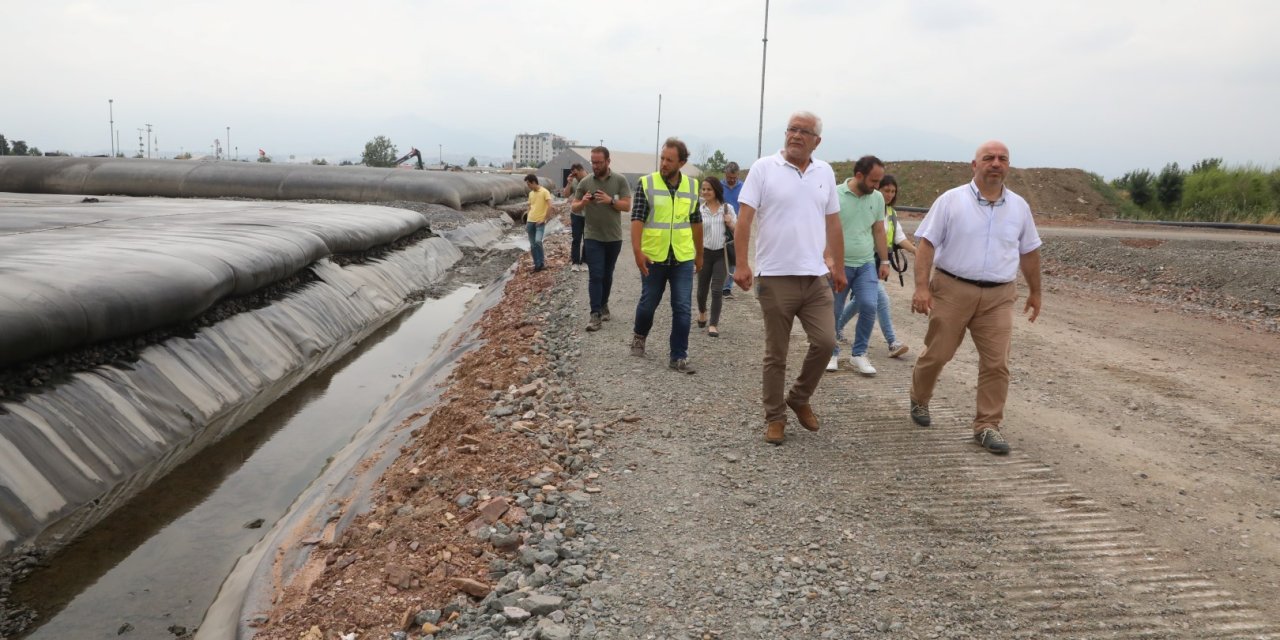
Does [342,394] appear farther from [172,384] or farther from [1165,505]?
[1165,505]

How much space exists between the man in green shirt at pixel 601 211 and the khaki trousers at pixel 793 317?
3108mm

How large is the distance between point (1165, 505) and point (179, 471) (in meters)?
6.54

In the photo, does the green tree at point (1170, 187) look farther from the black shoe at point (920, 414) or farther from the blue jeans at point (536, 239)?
the black shoe at point (920, 414)

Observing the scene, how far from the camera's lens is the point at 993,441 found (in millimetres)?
Answer: 4957

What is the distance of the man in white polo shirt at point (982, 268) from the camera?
195 inches

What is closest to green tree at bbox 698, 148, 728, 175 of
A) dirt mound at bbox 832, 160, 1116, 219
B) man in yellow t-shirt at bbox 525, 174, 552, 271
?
dirt mound at bbox 832, 160, 1116, 219

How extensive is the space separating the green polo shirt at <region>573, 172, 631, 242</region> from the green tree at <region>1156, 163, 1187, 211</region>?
88.3ft

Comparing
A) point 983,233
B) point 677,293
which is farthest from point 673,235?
point 983,233

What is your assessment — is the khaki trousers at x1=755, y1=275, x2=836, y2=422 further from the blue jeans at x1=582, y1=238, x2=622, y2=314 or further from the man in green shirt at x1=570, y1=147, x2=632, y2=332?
the blue jeans at x1=582, y1=238, x2=622, y2=314

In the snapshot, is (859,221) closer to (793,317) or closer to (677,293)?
(677,293)

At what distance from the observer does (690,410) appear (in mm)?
5766

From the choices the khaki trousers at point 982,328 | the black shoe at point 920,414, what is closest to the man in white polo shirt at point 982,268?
the khaki trousers at point 982,328

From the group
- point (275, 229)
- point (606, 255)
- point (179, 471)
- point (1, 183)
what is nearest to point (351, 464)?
point (179, 471)

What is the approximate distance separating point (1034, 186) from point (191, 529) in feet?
121
